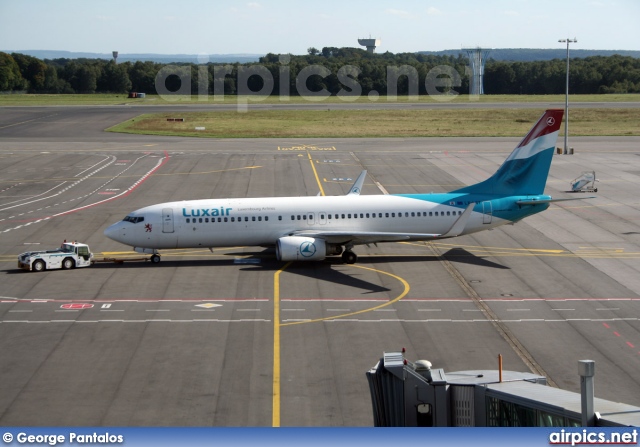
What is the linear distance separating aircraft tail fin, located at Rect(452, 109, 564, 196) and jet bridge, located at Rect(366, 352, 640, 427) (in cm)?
3855

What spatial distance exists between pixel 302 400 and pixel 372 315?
1235 centimetres

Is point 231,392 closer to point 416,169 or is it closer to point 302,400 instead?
point 302,400

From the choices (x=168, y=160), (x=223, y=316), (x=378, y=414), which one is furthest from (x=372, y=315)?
(x=168, y=160)

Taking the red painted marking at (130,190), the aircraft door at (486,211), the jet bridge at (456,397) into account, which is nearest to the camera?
the jet bridge at (456,397)

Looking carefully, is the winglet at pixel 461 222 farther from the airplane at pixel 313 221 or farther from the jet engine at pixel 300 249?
the jet engine at pixel 300 249

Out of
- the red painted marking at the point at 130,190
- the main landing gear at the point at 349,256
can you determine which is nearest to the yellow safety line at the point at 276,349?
the main landing gear at the point at 349,256

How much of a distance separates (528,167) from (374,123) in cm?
9910

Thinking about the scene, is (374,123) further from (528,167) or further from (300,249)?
(300,249)

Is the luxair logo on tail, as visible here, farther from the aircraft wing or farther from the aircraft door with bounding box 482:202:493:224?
the aircraft door with bounding box 482:202:493:224

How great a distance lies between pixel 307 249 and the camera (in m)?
53.5

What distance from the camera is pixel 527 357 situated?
3666cm

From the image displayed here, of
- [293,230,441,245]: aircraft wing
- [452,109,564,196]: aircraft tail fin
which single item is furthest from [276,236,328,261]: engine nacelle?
[452,109,564,196]: aircraft tail fin

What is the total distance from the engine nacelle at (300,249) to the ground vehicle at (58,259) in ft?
43.3

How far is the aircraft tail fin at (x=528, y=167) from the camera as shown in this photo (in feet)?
189
